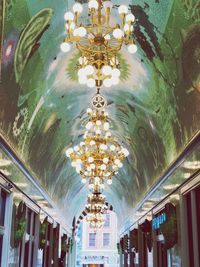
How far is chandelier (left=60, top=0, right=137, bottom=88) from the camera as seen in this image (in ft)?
21.1

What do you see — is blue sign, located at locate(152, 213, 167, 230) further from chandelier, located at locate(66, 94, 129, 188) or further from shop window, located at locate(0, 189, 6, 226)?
shop window, located at locate(0, 189, 6, 226)

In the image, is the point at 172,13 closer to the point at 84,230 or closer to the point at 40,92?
the point at 40,92

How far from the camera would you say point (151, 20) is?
886 cm

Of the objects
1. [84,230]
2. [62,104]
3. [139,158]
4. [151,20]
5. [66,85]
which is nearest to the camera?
[151,20]

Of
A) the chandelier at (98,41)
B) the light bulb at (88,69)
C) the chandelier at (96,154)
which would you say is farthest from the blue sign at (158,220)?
the light bulb at (88,69)

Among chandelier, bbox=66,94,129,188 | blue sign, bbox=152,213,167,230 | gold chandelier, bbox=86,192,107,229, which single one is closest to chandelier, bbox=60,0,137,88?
chandelier, bbox=66,94,129,188

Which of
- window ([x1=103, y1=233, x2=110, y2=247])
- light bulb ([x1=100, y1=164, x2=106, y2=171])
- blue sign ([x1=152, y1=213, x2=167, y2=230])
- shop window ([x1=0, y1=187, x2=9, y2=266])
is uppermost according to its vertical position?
window ([x1=103, y1=233, x2=110, y2=247])

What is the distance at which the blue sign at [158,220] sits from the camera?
40.1 feet

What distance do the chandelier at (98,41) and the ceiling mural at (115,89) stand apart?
4.50 feet

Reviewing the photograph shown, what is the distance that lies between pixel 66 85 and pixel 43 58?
7.67 ft

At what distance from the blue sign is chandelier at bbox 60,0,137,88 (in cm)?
616

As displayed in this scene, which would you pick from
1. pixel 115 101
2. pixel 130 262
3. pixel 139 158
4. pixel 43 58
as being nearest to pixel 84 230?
pixel 130 262

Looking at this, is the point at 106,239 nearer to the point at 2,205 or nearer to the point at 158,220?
the point at 158,220

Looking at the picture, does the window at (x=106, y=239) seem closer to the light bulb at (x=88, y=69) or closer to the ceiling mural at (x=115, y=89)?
the ceiling mural at (x=115, y=89)
